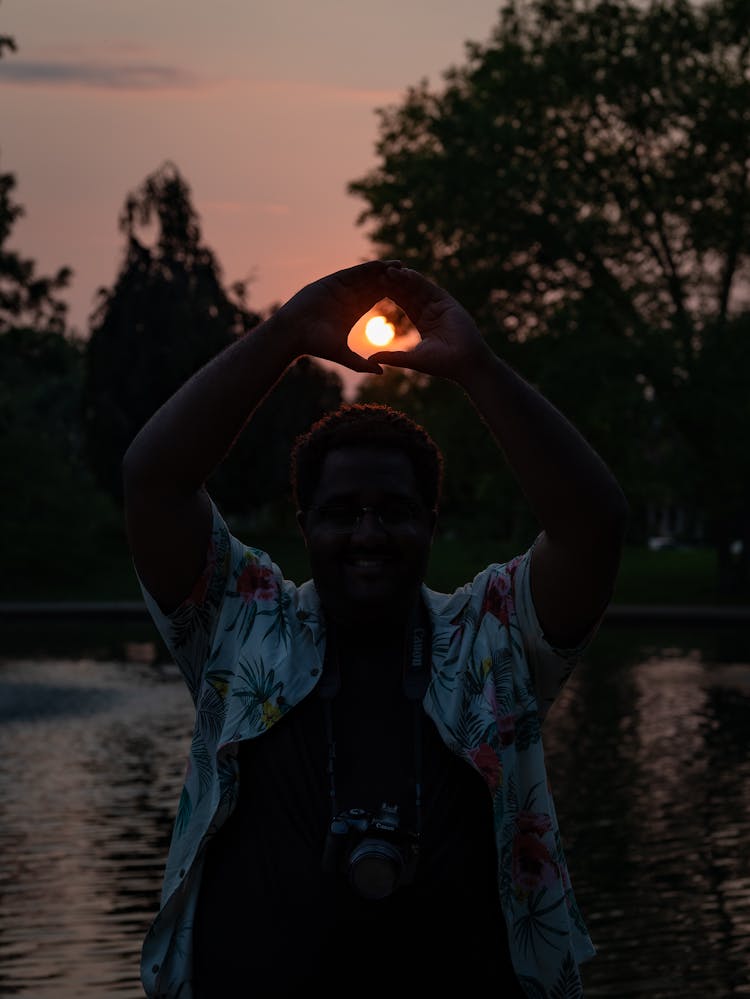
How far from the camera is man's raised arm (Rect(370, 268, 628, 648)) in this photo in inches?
120

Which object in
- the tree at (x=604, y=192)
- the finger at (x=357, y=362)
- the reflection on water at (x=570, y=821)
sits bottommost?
the reflection on water at (x=570, y=821)

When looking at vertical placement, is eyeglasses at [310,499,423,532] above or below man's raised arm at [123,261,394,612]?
below

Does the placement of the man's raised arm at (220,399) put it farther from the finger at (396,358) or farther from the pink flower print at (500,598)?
the pink flower print at (500,598)

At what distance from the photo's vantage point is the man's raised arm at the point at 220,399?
10.1 feet

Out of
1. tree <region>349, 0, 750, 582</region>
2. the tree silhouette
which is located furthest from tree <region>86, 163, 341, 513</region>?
tree <region>349, 0, 750, 582</region>

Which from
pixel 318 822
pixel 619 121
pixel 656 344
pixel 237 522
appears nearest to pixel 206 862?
pixel 318 822

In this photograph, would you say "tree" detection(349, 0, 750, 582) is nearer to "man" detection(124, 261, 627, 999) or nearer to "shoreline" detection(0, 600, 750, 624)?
"shoreline" detection(0, 600, 750, 624)

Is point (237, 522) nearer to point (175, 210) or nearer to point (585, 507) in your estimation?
point (175, 210)

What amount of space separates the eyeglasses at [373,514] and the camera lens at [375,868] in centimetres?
54

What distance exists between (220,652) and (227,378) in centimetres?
47

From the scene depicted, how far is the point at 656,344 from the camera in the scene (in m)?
34.8

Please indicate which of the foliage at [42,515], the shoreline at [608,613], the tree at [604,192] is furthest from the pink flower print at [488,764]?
the foliage at [42,515]

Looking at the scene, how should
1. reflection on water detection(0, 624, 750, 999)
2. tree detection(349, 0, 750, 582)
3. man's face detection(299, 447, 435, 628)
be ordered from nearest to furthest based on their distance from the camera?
man's face detection(299, 447, 435, 628), reflection on water detection(0, 624, 750, 999), tree detection(349, 0, 750, 582)

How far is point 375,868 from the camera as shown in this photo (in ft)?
9.59
